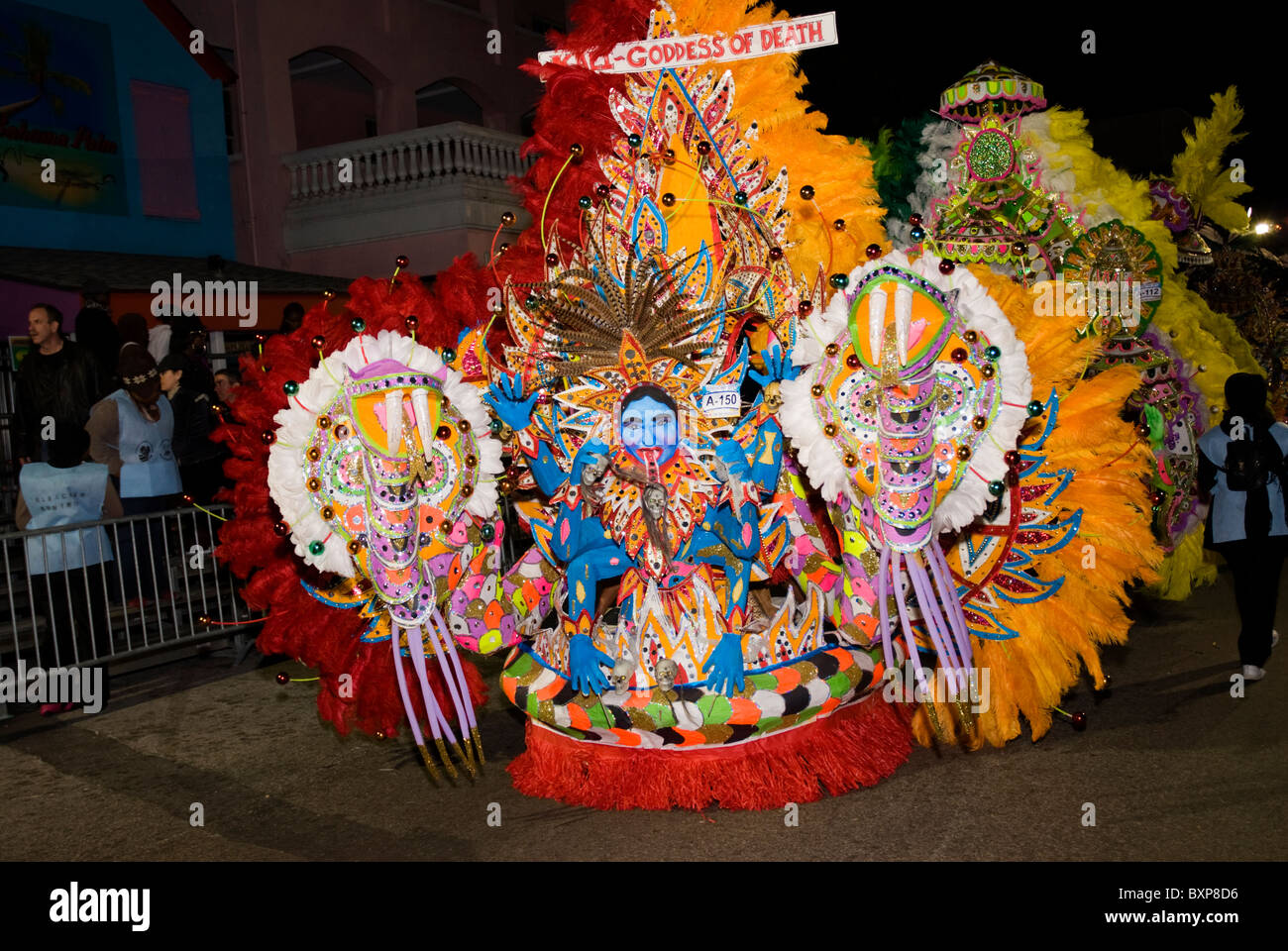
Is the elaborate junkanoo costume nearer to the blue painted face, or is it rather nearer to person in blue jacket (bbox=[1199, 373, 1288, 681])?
the blue painted face

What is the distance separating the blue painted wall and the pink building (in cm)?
77

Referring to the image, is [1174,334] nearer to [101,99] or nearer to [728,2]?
[728,2]

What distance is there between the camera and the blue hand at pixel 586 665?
3.95m

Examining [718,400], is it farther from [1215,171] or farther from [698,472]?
[1215,171]

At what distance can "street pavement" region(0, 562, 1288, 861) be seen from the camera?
3.75 metres

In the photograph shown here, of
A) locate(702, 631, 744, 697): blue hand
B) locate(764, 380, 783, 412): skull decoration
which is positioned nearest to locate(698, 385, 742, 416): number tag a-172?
locate(764, 380, 783, 412): skull decoration

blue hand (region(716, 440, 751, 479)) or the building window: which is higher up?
the building window

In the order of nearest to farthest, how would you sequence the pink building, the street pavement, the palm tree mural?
1. the street pavement
2. the palm tree mural
3. the pink building

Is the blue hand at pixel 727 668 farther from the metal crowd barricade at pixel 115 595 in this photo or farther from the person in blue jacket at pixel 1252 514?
the person in blue jacket at pixel 1252 514

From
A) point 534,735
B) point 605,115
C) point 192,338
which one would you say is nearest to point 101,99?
point 192,338

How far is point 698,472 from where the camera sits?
3.90 metres

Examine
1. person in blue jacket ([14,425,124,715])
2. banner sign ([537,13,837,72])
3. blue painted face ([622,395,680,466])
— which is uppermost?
banner sign ([537,13,837,72])

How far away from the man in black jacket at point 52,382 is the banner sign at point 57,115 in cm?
687

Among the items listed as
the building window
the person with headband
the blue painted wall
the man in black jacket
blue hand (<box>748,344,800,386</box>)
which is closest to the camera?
blue hand (<box>748,344,800,386</box>)
